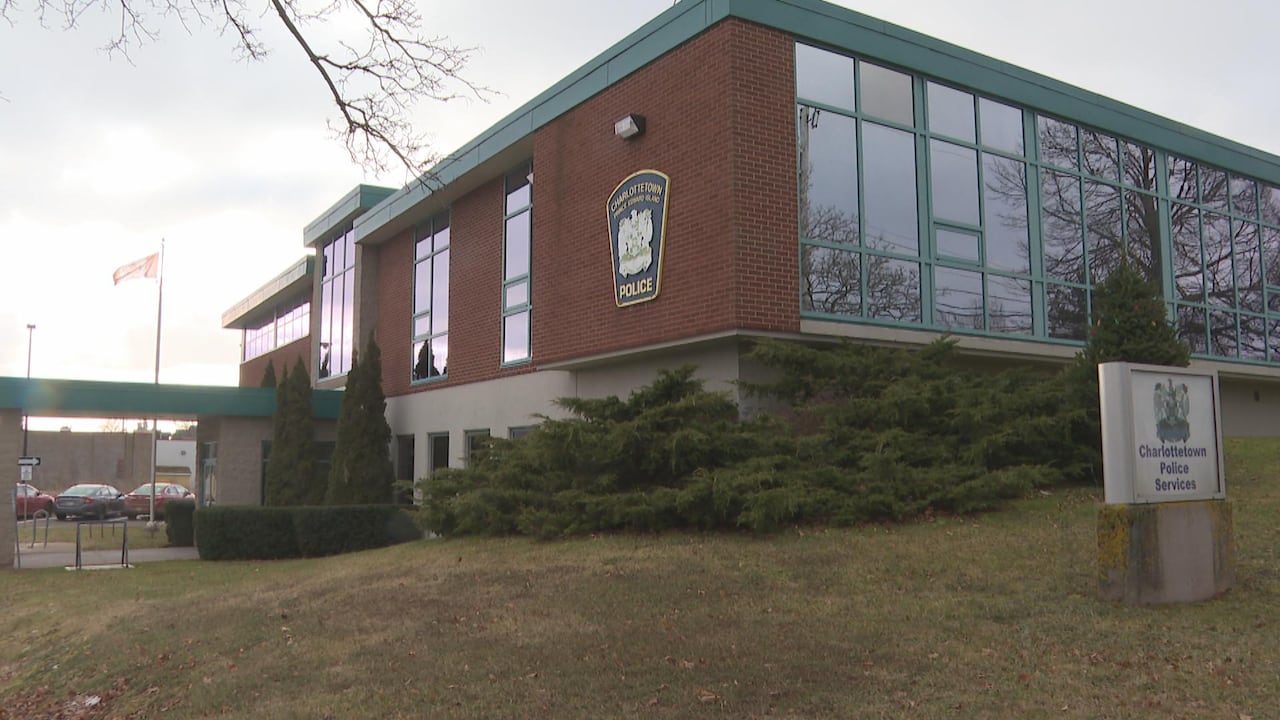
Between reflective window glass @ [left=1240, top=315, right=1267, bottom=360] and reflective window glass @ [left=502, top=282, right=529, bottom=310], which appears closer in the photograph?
reflective window glass @ [left=502, top=282, right=529, bottom=310]

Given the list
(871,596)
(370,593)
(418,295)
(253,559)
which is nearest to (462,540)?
(370,593)

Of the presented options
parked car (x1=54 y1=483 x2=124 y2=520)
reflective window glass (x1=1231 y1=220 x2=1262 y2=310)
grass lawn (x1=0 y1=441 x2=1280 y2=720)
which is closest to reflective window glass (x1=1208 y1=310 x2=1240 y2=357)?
reflective window glass (x1=1231 y1=220 x2=1262 y2=310)

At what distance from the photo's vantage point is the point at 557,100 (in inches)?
634

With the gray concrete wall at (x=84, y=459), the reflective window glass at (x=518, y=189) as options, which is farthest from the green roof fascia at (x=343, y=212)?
the gray concrete wall at (x=84, y=459)

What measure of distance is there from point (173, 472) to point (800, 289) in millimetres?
83643

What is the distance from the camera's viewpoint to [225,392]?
23.8 meters

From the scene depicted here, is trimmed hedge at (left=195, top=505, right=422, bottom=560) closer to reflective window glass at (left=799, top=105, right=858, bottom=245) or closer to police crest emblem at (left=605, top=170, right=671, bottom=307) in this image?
police crest emblem at (left=605, top=170, right=671, bottom=307)

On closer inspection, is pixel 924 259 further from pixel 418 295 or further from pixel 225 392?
pixel 225 392

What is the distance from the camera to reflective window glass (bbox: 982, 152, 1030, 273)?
587 inches

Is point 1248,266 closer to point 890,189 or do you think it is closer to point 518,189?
point 890,189

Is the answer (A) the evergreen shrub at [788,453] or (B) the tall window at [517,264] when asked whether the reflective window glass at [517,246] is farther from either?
(A) the evergreen shrub at [788,453]

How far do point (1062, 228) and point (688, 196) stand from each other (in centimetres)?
665

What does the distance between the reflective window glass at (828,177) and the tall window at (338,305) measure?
48.8 ft

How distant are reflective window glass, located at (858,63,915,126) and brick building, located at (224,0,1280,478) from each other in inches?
1.3
